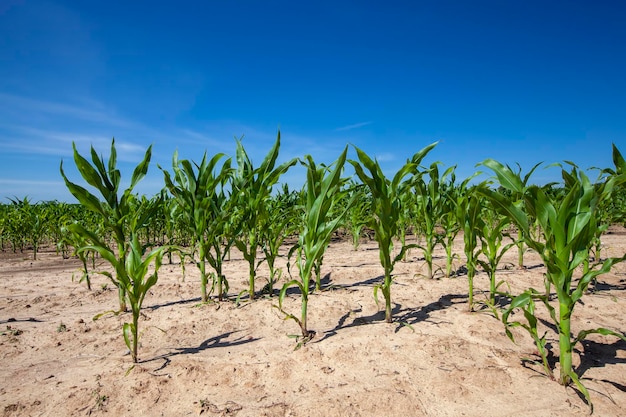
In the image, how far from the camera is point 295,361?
8.29ft

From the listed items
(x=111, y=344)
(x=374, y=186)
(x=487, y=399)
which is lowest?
(x=487, y=399)

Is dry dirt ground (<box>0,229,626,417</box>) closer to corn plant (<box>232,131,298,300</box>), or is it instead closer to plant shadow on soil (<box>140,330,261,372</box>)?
plant shadow on soil (<box>140,330,261,372</box>)

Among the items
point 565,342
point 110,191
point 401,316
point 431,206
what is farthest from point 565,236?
point 110,191

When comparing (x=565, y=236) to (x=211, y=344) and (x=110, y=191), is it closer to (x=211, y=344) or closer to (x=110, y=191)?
(x=211, y=344)

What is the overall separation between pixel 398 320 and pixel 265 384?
1519 mm

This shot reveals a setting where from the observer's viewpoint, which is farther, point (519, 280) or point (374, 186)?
point (519, 280)

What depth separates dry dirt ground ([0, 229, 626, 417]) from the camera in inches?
80.0

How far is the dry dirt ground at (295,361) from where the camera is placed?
203cm

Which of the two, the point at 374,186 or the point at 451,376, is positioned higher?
the point at 374,186

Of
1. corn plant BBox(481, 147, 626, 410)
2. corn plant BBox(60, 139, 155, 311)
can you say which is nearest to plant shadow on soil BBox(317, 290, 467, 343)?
corn plant BBox(481, 147, 626, 410)

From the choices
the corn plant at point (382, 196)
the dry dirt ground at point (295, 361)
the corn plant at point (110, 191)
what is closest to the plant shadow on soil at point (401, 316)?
the dry dirt ground at point (295, 361)

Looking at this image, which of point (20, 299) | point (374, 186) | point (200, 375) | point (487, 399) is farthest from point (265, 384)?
point (20, 299)

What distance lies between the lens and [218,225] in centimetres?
359

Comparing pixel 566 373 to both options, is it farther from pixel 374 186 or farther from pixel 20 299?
pixel 20 299
